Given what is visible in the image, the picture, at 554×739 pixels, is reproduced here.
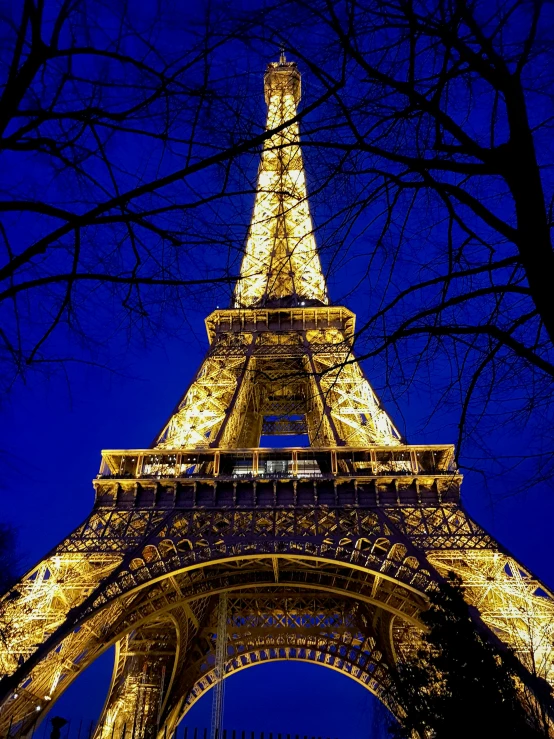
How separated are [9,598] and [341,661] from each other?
16.3m

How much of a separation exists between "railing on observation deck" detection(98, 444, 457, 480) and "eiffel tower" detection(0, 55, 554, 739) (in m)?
0.07

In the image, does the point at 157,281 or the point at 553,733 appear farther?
the point at 553,733

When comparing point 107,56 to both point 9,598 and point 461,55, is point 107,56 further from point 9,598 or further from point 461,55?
point 9,598

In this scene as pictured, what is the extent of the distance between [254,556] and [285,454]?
4563mm

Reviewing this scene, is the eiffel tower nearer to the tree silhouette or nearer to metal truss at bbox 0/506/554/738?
metal truss at bbox 0/506/554/738

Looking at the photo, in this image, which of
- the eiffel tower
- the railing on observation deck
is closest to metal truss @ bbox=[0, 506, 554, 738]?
the eiffel tower

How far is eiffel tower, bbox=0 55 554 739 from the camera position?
47.1 ft

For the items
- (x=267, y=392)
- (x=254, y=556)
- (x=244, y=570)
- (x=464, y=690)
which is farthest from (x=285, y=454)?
(x=464, y=690)

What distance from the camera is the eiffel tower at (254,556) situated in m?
14.4

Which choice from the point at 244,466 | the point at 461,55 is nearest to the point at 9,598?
the point at 244,466

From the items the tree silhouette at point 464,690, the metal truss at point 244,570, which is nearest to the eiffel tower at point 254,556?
the metal truss at point 244,570

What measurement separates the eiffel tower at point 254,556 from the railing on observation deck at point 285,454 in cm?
7

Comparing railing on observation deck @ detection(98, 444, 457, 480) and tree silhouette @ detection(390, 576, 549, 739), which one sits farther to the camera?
railing on observation deck @ detection(98, 444, 457, 480)

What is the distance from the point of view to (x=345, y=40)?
3545 mm
